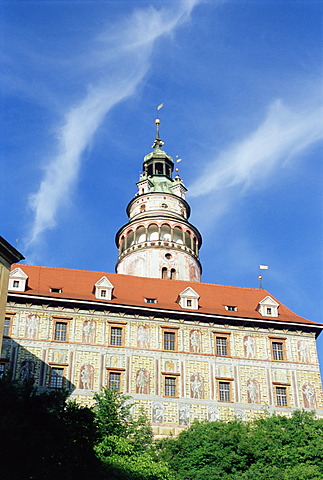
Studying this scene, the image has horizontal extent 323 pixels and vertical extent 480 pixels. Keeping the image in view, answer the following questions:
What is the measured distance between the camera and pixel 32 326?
115 feet

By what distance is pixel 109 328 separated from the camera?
35938mm

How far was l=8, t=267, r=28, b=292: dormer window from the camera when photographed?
1420 inches

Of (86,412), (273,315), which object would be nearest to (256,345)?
(273,315)

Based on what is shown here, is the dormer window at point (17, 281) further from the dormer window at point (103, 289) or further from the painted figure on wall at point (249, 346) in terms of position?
the painted figure on wall at point (249, 346)

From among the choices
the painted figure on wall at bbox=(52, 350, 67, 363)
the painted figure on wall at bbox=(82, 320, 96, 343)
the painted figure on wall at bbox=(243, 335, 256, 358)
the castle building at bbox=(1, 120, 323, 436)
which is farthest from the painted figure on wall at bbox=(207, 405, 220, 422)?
the painted figure on wall at bbox=(52, 350, 67, 363)

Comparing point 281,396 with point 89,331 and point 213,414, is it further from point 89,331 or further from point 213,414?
point 89,331

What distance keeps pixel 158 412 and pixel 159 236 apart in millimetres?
18072

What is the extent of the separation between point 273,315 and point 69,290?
1188 cm

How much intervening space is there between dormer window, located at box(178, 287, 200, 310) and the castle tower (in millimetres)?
8980

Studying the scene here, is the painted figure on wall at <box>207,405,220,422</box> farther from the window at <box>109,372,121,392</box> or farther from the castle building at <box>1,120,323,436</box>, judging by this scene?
the window at <box>109,372,121,392</box>

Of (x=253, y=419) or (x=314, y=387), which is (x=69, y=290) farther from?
(x=314, y=387)

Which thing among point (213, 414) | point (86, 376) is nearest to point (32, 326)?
point (86, 376)

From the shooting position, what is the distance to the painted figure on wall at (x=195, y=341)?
36188 mm

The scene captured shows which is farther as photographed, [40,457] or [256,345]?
[256,345]
